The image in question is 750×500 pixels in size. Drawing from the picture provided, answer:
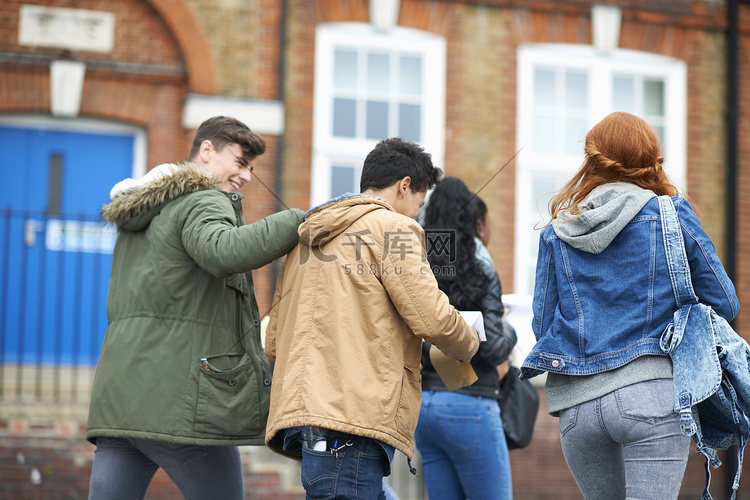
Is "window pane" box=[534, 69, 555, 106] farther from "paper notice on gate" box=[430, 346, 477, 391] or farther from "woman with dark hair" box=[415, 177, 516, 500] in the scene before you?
"paper notice on gate" box=[430, 346, 477, 391]

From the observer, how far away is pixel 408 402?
2.67 meters

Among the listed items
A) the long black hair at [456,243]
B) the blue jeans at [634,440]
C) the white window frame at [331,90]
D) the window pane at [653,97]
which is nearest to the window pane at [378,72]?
the white window frame at [331,90]

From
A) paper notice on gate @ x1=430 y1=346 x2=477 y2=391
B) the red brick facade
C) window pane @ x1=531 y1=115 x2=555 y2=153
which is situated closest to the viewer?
paper notice on gate @ x1=430 y1=346 x2=477 y2=391

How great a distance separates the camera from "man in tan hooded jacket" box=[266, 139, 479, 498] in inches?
99.7

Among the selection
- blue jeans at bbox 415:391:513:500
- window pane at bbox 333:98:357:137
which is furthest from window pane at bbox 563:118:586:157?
blue jeans at bbox 415:391:513:500

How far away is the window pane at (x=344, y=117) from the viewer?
25.1ft

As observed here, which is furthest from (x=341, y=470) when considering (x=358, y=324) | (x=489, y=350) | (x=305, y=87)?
(x=305, y=87)

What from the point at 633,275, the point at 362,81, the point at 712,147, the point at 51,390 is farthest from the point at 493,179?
the point at 633,275

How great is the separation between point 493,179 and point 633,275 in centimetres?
517

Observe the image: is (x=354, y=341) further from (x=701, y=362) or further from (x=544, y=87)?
(x=544, y=87)

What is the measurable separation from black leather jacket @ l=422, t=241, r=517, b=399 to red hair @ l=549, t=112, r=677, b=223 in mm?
834

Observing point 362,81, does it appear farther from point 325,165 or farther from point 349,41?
point 325,165

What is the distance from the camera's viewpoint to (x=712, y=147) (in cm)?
817

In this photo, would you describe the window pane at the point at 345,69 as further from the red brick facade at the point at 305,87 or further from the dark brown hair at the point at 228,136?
the dark brown hair at the point at 228,136
